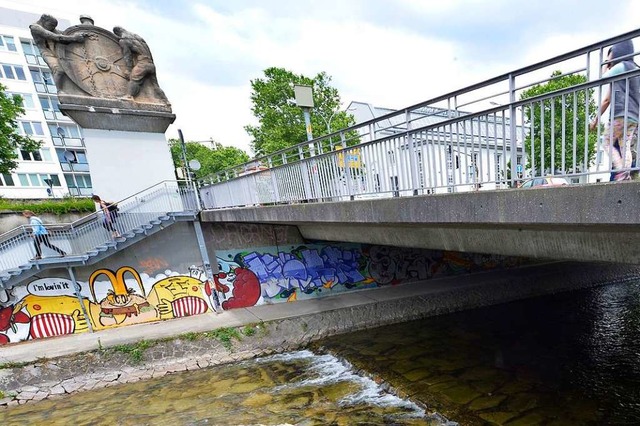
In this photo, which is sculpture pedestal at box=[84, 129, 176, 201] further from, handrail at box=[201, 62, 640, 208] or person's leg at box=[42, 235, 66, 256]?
handrail at box=[201, 62, 640, 208]

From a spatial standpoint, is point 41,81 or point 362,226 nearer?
point 362,226

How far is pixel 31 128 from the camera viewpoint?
111ft

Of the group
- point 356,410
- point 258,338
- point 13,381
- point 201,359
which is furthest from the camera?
point 258,338

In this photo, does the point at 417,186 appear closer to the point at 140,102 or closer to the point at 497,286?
the point at 497,286

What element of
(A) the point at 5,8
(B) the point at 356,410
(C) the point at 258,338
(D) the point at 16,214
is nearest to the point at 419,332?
(B) the point at 356,410

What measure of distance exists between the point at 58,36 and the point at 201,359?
13.5 meters

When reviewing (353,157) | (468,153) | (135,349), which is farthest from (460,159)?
(135,349)

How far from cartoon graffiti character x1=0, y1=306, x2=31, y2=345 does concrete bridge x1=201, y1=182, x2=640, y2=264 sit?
10797 millimetres

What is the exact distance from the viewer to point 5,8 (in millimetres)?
34938

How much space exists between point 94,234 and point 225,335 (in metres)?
5.88

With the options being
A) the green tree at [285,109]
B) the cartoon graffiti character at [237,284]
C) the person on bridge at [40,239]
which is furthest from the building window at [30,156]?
the cartoon graffiti character at [237,284]

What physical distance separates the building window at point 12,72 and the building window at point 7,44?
1.75 meters

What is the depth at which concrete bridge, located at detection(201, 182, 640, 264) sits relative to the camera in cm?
298

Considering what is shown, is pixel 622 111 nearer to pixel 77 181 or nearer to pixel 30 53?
pixel 77 181
